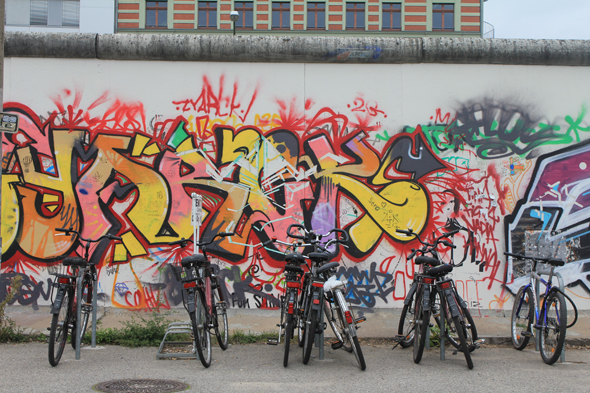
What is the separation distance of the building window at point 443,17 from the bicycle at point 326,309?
126 ft

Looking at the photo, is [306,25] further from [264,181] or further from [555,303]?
[555,303]

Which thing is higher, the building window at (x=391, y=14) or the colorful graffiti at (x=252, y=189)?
the building window at (x=391, y=14)

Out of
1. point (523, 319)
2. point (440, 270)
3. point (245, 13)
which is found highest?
point (245, 13)

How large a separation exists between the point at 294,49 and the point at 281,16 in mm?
33891

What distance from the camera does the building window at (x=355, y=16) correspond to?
40219 millimetres

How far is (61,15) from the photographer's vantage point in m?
36.5

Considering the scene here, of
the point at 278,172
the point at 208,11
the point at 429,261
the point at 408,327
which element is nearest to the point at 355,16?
Answer: the point at 208,11

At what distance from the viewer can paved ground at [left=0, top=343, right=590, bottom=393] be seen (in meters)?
4.91

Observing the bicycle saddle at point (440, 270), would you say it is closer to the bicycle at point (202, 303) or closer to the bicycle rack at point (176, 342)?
the bicycle at point (202, 303)

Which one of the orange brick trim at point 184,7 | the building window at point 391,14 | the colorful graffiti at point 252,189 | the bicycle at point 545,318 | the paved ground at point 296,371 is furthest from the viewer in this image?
the building window at point 391,14

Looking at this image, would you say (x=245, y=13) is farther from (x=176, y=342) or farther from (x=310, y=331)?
(x=310, y=331)

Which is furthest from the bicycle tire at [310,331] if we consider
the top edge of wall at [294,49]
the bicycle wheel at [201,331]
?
the top edge of wall at [294,49]

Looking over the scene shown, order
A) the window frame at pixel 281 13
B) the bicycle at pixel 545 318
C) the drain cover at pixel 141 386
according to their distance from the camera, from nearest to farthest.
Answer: the drain cover at pixel 141 386 → the bicycle at pixel 545 318 → the window frame at pixel 281 13

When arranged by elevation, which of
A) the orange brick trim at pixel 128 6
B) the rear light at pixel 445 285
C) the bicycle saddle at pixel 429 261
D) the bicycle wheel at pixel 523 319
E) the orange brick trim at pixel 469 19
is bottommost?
the bicycle wheel at pixel 523 319
